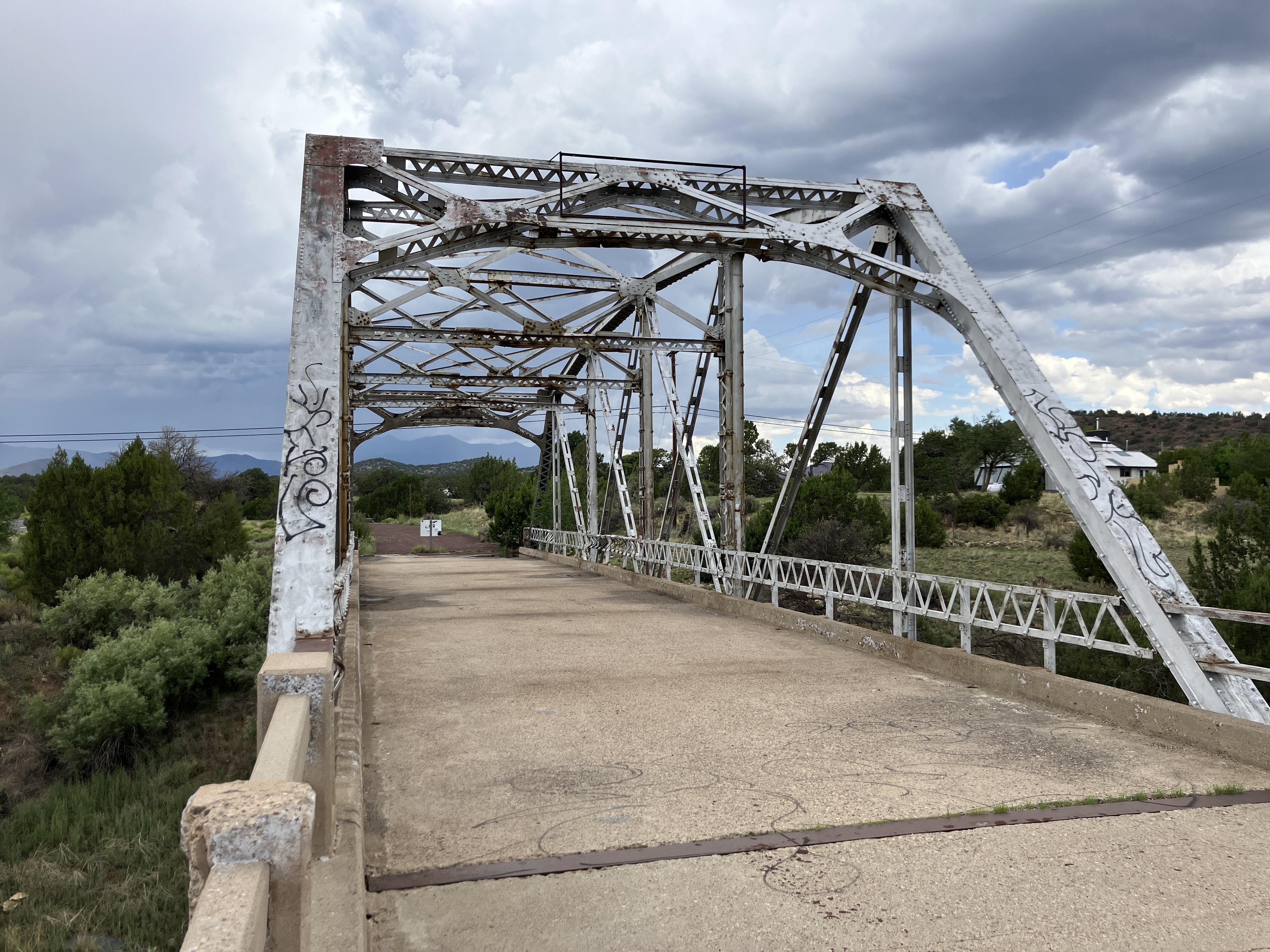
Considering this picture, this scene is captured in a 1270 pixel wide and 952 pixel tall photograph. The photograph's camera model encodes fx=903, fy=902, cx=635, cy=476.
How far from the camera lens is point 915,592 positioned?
10289 mm

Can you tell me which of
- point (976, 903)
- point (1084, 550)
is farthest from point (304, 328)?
point (1084, 550)

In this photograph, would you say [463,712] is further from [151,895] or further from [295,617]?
[151,895]

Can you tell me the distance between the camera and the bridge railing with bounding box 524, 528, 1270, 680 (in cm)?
774

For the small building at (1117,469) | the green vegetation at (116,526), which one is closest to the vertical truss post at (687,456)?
the green vegetation at (116,526)

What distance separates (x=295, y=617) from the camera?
22.2 ft

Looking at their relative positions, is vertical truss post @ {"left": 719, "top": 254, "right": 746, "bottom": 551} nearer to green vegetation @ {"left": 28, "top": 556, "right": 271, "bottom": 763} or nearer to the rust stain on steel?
green vegetation @ {"left": 28, "top": 556, "right": 271, "bottom": 763}

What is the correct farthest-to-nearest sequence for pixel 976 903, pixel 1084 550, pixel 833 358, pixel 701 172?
1. pixel 1084 550
2. pixel 833 358
3. pixel 701 172
4. pixel 976 903

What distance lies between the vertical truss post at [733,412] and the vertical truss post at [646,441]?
4854 millimetres

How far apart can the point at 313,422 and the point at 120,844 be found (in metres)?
5.26

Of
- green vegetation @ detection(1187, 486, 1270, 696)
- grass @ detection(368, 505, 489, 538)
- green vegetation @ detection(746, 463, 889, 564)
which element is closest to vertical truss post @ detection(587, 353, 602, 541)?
green vegetation @ detection(746, 463, 889, 564)

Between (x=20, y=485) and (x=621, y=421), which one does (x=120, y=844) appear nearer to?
(x=621, y=421)

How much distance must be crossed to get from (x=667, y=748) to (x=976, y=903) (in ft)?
9.13

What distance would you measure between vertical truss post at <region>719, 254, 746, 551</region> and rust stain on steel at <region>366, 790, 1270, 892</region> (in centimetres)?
1030

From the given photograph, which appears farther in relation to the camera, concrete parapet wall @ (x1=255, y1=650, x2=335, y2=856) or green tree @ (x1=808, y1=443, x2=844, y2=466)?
green tree @ (x1=808, y1=443, x2=844, y2=466)
